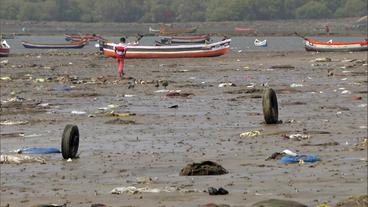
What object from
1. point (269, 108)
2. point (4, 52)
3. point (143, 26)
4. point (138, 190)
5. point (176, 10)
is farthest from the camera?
point (176, 10)

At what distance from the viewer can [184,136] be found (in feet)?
65.0

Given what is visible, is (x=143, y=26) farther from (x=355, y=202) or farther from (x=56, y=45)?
(x=355, y=202)

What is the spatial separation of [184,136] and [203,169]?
5.36 metres

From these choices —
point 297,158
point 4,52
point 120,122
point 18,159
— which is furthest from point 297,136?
point 4,52

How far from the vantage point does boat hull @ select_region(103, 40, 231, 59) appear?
58.1 metres

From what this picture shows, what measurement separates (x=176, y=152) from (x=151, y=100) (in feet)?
38.3

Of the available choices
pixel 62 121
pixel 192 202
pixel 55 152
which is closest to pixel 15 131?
pixel 62 121

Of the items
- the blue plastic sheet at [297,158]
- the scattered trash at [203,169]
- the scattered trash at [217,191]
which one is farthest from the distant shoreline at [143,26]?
the scattered trash at [217,191]

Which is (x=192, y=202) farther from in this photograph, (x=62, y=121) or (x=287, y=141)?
(x=62, y=121)

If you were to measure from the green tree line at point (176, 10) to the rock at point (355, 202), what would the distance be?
553ft

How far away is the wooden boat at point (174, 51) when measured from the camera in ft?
191

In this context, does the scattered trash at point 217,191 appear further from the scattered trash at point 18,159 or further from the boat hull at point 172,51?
the boat hull at point 172,51

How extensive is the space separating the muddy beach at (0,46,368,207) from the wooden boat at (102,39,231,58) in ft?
58.8

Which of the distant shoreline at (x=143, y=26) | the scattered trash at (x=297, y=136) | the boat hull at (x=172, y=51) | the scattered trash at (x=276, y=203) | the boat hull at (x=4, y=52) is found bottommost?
the distant shoreline at (x=143, y=26)
